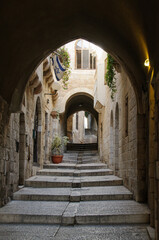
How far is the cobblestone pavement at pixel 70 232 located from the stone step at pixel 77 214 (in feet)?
0.60

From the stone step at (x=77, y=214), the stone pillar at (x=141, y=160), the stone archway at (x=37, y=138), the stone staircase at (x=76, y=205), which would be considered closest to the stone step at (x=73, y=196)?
the stone staircase at (x=76, y=205)

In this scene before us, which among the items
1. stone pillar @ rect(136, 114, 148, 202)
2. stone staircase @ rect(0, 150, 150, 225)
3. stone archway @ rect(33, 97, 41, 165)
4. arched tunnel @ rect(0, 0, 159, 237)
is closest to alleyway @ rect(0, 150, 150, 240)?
stone staircase @ rect(0, 150, 150, 225)

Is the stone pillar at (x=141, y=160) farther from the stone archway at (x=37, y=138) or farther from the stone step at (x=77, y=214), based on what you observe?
the stone archway at (x=37, y=138)

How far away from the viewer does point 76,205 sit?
655cm

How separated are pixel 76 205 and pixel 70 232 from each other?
150 cm

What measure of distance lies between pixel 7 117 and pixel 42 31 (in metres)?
1.80

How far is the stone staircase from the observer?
18.4 feet

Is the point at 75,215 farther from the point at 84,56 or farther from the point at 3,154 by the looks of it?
the point at 84,56

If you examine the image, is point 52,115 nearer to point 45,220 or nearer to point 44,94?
point 44,94

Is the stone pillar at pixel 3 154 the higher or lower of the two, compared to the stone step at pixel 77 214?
higher

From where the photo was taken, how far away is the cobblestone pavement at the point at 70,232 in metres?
4.68

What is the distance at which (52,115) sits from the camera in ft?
45.9

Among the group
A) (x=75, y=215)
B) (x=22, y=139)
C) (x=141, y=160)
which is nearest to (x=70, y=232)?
(x=75, y=215)

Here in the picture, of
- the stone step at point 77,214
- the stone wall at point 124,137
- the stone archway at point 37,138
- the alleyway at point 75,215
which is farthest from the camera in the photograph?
the stone archway at point 37,138
